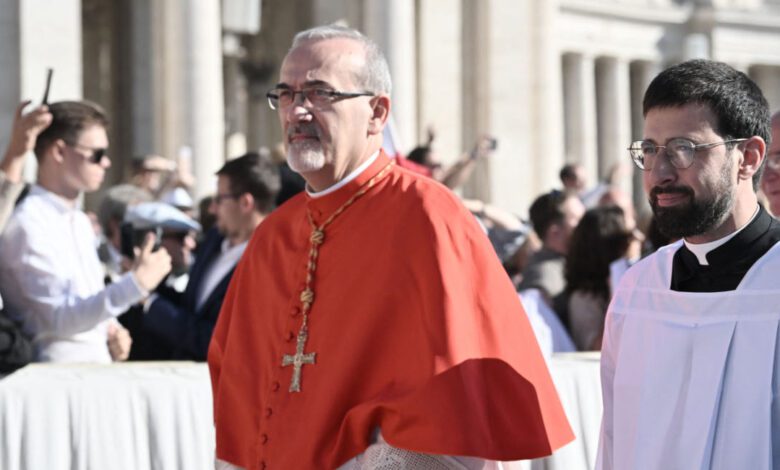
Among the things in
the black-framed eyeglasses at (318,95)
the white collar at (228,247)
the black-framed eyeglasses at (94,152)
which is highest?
the black-framed eyeglasses at (318,95)

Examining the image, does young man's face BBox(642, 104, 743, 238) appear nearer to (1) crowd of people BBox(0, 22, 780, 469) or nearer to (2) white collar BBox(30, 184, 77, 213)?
(1) crowd of people BBox(0, 22, 780, 469)

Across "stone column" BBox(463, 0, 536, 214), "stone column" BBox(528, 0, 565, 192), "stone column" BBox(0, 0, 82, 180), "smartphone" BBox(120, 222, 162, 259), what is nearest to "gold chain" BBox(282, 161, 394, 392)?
"smartphone" BBox(120, 222, 162, 259)

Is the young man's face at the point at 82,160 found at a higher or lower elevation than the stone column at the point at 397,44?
lower

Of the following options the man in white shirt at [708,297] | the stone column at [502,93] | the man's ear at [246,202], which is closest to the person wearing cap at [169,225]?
the man's ear at [246,202]

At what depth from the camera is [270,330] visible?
510cm

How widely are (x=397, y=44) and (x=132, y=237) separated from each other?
15.7 meters

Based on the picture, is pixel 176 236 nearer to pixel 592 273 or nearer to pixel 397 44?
pixel 592 273

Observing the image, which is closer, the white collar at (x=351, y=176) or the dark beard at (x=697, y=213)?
the dark beard at (x=697, y=213)

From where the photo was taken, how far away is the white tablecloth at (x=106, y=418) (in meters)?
6.71

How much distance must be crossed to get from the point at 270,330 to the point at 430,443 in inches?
38.4

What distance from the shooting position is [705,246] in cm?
423

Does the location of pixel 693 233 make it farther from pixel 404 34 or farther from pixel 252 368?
pixel 404 34

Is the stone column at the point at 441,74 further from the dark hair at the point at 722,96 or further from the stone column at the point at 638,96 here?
the stone column at the point at 638,96

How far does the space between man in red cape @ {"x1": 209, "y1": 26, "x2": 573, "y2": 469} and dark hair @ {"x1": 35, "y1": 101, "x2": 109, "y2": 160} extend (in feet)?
9.99
